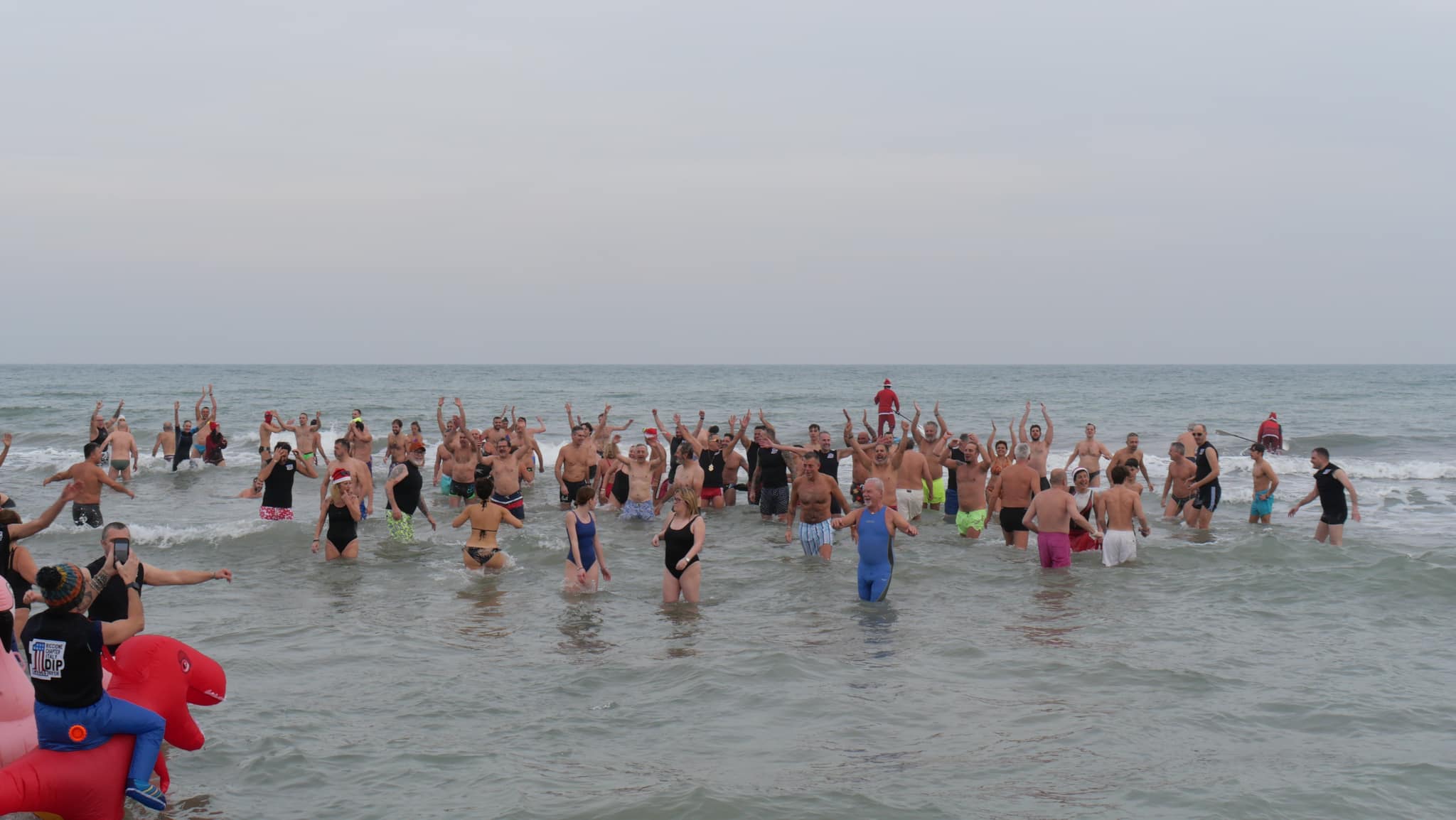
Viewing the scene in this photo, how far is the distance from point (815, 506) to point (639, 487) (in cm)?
448

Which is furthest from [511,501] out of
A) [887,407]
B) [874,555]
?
[887,407]

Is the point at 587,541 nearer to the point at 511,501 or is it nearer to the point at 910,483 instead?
the point at 511,501

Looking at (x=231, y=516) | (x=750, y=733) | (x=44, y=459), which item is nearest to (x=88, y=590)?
(x=750, y=733)

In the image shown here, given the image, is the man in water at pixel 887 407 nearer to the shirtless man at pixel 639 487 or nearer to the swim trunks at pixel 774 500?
the swim trunks at pixel 774 500

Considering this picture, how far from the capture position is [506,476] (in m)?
14.2

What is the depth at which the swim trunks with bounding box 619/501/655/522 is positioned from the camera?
54.0 feet

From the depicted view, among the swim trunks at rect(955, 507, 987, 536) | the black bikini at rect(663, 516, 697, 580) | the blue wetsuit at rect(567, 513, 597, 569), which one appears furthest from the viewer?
the swim trunks at rect(955, 507, 987, 536)

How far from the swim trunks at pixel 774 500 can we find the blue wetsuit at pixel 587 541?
18.8ft

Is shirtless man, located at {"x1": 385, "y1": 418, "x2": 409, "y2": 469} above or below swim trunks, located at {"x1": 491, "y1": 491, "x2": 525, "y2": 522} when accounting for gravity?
above

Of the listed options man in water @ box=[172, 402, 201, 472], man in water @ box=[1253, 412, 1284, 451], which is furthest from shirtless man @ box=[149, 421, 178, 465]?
man in water @ box=[1253, 412, 1284, 451]

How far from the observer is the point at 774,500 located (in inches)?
636

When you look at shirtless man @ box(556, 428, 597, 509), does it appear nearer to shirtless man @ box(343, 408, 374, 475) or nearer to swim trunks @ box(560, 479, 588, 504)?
swim trunks @ box(560, 479, 588, 504)

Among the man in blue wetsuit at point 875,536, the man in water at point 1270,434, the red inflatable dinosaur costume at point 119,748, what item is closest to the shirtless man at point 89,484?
the red inflatable dinosaur costume at point 119,748

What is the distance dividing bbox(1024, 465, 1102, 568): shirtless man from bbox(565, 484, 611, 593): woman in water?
5.19 metres
